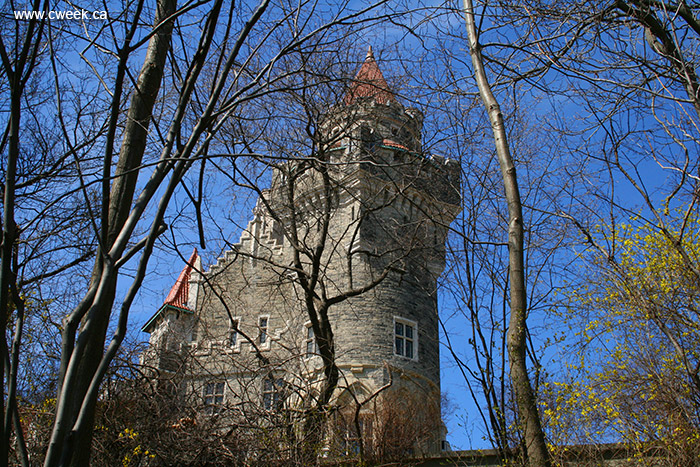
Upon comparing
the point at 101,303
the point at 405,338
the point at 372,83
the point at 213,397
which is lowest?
the point at 101,303

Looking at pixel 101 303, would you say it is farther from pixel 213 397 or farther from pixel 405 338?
pixel 405 338

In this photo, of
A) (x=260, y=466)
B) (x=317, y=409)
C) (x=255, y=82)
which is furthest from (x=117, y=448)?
(x=255, y=82)

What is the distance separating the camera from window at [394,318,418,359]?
1749 cm

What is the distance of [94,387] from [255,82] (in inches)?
62.7

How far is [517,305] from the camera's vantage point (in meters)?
4.65

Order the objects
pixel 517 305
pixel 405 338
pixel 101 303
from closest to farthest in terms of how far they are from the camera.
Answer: pixel 101 303 < pixel 517 305 < pixel 405 338

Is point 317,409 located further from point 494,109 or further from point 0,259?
point 0,259

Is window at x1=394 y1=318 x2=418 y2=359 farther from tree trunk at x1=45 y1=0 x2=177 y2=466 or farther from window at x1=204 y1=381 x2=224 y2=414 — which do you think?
tree trunk at x1=45 y1=0 x2=177 y2=466

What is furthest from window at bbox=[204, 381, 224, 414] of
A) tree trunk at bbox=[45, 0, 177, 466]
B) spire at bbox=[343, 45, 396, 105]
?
tree trunk at bbox=[45, 0, 177, 466]

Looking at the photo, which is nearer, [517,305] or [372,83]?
[372,83]

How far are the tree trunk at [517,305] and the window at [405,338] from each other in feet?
40.9

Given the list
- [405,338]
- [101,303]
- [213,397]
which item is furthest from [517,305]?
[405,338]

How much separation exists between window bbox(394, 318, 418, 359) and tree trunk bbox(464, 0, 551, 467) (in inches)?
491

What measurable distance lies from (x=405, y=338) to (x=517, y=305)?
1328 centimetres
